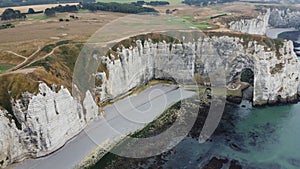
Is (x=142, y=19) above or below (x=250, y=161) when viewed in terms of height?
above

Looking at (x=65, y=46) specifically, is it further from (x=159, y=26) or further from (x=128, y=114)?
(x=159, y=26)

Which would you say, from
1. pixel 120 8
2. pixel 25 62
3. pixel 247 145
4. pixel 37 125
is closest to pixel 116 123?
pixel 37 125

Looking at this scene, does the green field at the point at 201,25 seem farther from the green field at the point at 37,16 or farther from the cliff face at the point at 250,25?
the green field at the point at 37,16

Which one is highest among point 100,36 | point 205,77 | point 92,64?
point 100,36

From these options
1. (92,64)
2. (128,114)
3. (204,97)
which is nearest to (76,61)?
(92,64)

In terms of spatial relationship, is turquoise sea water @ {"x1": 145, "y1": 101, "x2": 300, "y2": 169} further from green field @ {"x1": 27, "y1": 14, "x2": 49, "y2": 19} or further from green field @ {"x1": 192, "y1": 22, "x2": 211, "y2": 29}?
green field @ {"x1": 27, "y1": 14, "x2": 49, "y2": 19}

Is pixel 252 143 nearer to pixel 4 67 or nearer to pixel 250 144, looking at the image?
pixel 250 144

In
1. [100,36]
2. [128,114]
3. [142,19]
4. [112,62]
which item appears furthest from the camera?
[142,19]

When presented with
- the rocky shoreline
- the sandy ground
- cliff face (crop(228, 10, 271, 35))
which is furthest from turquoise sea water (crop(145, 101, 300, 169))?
cliff face (crop(228, 10, 271, 35))

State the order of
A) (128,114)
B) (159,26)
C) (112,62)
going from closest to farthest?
(128,114) → (112,62) → (159,26)

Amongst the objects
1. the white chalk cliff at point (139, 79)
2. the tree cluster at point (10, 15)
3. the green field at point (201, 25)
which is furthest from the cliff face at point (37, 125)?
the tree cluster at point (10, 15)
